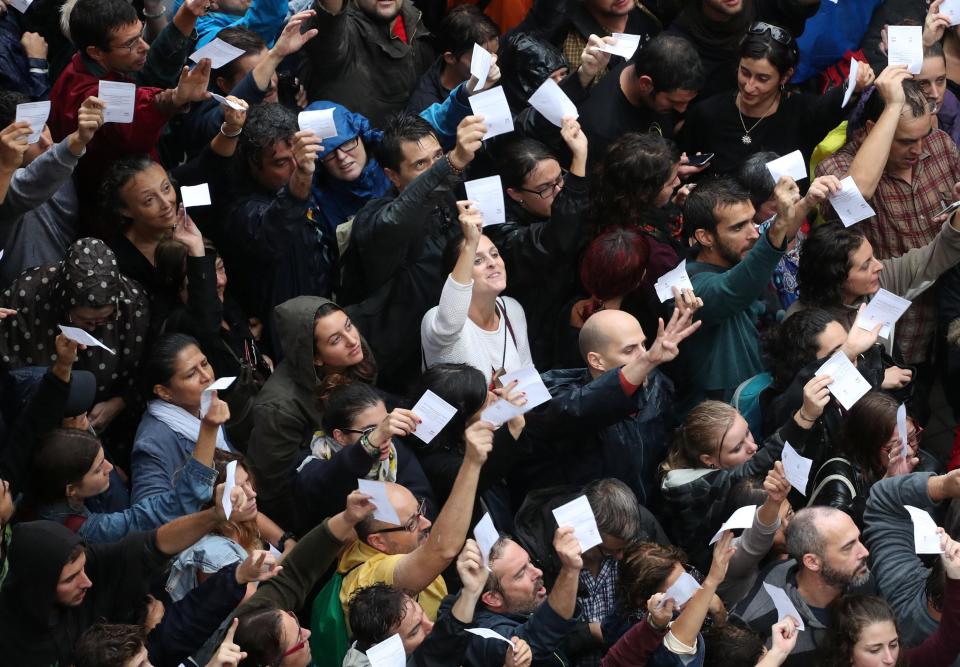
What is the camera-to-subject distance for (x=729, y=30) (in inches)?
328

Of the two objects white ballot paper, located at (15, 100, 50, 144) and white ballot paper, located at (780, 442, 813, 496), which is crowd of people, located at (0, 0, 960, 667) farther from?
white ballot paper, located at (780, 442, 813, 496)

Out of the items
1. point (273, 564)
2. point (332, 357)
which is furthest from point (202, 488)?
point (332, 357)

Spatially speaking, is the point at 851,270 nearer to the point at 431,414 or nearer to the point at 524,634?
the point at 431,414

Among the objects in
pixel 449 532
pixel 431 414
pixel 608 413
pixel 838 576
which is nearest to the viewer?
pixel 449 532

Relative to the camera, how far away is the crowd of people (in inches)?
217

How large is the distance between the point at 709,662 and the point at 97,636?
2137 mm

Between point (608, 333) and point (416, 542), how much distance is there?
1.30m

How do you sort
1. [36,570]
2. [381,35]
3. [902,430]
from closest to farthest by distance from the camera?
[36,570], [902,430], [381,35]

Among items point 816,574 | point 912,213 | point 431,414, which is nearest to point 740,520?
point 816,574

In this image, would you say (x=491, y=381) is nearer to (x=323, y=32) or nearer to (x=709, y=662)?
(x=709, y=662)

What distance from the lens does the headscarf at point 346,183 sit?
7.53 m

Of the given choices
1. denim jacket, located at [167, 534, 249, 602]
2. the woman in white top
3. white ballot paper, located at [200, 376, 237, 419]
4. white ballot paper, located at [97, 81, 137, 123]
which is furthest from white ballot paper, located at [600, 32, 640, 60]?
denim jacket, located at [167, 534, 249, 602]

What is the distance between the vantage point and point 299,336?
6672 mm

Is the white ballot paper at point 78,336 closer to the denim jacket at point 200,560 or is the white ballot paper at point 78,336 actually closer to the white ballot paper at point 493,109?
the denim jacket at point 200,560
